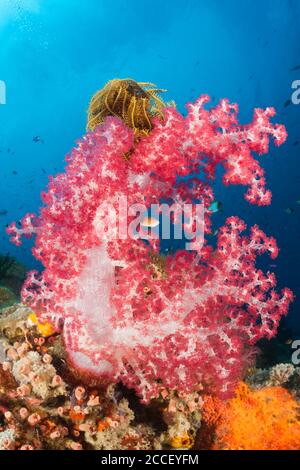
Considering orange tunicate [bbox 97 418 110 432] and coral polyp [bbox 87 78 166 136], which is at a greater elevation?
coral polyp [bbox 87 78 166 136]

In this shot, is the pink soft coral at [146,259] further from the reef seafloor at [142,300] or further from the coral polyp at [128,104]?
the coral polyp at [128,104]

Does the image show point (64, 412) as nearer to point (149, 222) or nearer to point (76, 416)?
point (76, 416)

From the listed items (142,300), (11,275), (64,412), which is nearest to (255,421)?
(142,300)

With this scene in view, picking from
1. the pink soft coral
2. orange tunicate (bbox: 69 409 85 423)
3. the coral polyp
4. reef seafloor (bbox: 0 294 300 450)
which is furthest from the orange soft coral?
the coral polyp

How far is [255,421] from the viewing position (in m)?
3.62

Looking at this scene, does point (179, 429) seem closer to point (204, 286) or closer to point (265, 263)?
point (204, 286)

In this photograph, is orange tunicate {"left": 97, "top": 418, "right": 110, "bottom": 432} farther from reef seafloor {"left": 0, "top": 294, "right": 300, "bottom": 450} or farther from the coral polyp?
the coral polyp

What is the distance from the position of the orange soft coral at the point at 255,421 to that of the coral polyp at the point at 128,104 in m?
3.50

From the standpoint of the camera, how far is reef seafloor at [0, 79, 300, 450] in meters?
3.12

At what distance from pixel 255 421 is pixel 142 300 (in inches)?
73.5

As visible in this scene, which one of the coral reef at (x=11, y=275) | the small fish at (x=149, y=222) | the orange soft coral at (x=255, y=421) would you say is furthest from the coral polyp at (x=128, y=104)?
the coral reef at (x=11, y=275)

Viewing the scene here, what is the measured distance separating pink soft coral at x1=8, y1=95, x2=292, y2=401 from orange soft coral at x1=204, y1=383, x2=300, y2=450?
55 cm

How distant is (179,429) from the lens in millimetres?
3342
